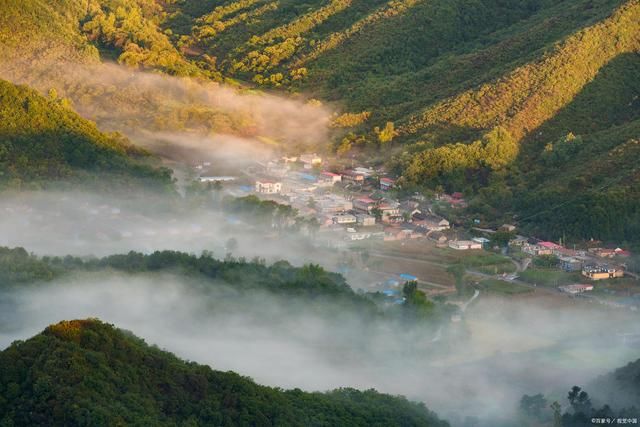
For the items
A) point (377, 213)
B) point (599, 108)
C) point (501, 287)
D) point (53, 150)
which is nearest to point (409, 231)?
point (377, 213)

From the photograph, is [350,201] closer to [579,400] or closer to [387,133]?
[387,133]

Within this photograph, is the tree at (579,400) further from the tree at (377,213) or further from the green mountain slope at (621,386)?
the tree at (377,213)

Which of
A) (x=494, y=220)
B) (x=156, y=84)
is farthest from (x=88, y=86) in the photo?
(x=494, y=220)

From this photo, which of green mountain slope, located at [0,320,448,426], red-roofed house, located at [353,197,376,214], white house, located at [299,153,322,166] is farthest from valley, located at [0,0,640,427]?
red-roofed house, located at [353,197,376,214]

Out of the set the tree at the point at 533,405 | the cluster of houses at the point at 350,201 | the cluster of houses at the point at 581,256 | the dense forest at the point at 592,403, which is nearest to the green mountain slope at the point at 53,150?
the cluster of houses at the point at 350,201

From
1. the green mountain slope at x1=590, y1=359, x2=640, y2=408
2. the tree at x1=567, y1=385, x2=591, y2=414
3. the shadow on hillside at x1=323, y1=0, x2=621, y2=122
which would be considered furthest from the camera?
the shadow on hillside at x1=323, y1=0, x2=621, y2=122

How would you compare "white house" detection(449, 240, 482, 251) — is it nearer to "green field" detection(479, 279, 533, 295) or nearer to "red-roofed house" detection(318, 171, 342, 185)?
"green field" detection(479, 279, 533, 295)

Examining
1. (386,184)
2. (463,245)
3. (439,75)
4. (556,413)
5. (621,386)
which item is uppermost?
(439,75)
